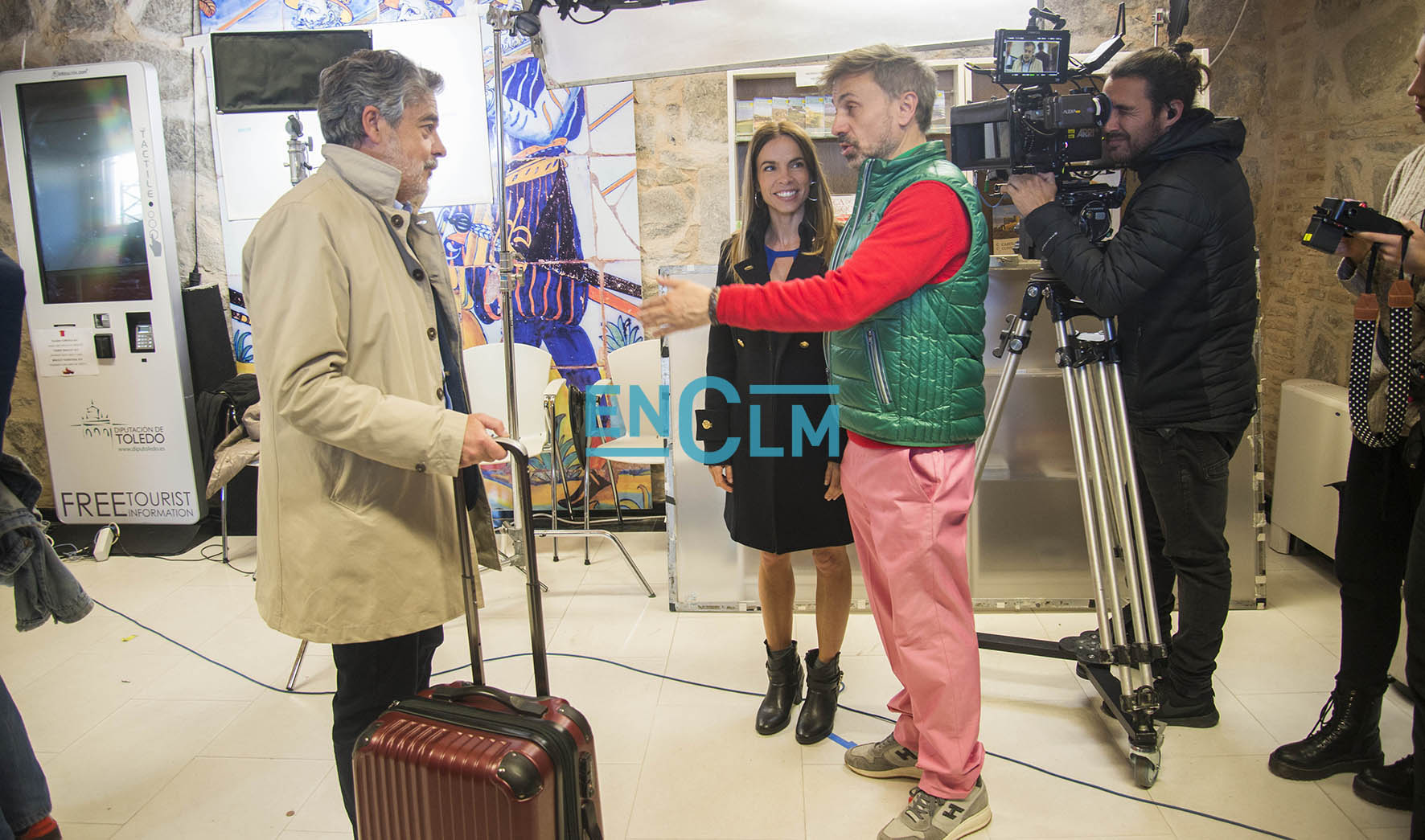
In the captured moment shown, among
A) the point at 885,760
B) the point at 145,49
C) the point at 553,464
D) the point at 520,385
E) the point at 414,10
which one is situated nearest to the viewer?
the point at 885,760

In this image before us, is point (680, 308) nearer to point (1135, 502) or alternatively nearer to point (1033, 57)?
point (1033, 57)

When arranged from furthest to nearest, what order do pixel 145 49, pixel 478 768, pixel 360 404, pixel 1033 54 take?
1. pixel 145 49
2. pixel 1033 54
3. pixel 360 404
4. pixel 478 768

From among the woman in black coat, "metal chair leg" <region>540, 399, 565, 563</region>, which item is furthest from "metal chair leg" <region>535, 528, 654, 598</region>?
the woman in black coat

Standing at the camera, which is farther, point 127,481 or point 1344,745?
point 127,481

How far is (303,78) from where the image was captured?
3.99m

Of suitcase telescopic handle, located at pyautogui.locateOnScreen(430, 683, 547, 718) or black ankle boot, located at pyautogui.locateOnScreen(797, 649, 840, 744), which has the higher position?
suitcase telescopic handle, located at pyautogui.locateOnScreen(430, 683, 547, 718)

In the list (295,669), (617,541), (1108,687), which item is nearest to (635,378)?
(617,541)

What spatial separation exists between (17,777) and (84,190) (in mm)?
2934

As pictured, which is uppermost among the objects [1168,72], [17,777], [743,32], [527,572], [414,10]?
[414,10]

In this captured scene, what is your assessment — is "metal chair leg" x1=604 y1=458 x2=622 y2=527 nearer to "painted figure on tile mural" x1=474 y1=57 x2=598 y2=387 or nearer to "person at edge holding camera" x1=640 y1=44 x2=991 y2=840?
"painted figure on tile mural" x1=474 y1=57 x2=598 y2=387

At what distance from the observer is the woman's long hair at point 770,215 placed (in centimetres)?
233

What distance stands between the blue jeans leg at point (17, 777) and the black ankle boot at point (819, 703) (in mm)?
1639

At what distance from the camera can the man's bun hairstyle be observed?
86.7 inches

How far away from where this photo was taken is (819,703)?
2.47 meters
